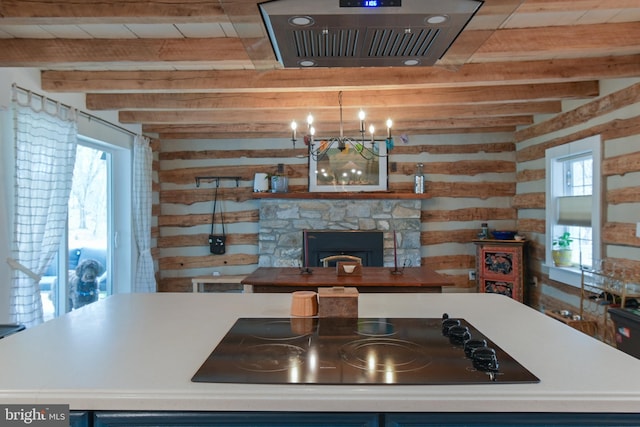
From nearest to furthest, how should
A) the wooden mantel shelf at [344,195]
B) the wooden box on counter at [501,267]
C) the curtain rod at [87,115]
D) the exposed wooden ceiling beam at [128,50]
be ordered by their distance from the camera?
the exposed wooden ceiling beam at [128,50] < the curtain rod at [87,115] < the wooden box on counter at [501,267] < the wooden mantel shelf at [344,195]

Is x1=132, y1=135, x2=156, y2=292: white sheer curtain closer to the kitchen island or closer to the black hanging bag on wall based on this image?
the black hanging bag on wall

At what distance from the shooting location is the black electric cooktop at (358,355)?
1114mm

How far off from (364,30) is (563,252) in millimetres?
4092

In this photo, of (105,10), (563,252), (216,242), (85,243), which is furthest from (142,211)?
(563,252)

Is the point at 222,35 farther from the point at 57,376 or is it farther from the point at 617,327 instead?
the point at 617,327

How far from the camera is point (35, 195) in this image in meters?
3.08

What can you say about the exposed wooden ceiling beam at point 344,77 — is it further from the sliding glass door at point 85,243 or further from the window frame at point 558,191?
the sliding glass door at point 85,243

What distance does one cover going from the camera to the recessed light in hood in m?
1.10

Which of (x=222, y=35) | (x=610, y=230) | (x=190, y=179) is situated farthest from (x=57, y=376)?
(x=190, y=179)

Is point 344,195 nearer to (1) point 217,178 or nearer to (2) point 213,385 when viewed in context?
(1) point 217,178

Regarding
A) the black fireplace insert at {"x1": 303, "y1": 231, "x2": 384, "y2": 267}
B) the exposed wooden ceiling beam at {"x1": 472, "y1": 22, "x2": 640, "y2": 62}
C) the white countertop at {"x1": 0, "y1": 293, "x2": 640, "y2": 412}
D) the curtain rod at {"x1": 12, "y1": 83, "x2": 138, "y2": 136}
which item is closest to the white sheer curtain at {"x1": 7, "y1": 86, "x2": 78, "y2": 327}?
the curtain rod at {"x1": 12, "y1": 83, "x2": 138, "y2": 136}

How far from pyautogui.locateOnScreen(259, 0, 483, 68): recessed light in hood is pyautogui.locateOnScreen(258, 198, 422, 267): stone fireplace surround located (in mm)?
4132

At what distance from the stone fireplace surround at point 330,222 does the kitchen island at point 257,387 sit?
3985 millimetres

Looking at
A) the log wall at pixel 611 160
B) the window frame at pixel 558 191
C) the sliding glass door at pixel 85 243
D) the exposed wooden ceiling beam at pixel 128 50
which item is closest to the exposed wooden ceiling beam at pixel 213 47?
the exposed wooden ceiling beam at pixel 128 50
